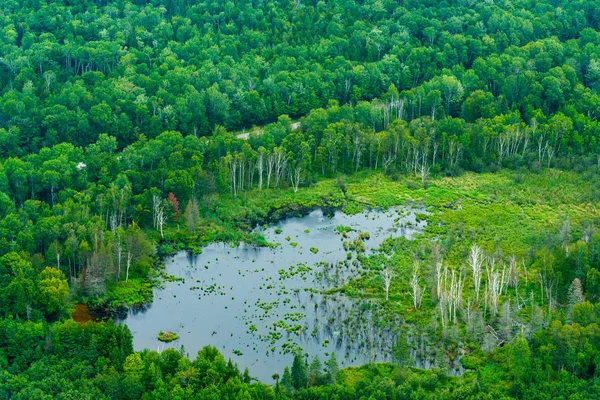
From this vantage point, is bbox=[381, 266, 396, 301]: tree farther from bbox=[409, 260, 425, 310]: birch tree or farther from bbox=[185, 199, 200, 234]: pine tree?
bbox=[185, 199, 200, 234]: pine tree

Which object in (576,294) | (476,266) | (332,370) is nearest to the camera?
(332,370)

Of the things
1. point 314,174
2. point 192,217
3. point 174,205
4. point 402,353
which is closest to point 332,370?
point 402,353

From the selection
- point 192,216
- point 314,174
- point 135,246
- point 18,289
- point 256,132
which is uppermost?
point 256,132

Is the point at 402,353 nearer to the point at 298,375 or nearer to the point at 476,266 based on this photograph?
the point at 298,375

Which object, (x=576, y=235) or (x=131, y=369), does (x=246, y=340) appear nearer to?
(x=131, y=369)

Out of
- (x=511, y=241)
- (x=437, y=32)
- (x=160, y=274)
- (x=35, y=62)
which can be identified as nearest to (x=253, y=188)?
(x=160, y=274)

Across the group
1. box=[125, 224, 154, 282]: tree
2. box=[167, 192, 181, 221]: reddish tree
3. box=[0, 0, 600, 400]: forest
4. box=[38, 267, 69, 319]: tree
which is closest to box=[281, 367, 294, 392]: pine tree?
box=[0, 0, 600, 400]: forest

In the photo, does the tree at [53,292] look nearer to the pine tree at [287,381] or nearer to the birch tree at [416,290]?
the pine tree at [287,381]

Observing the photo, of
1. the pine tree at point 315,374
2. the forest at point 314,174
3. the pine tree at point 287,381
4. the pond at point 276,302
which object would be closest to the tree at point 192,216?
the forest at point 314,174
